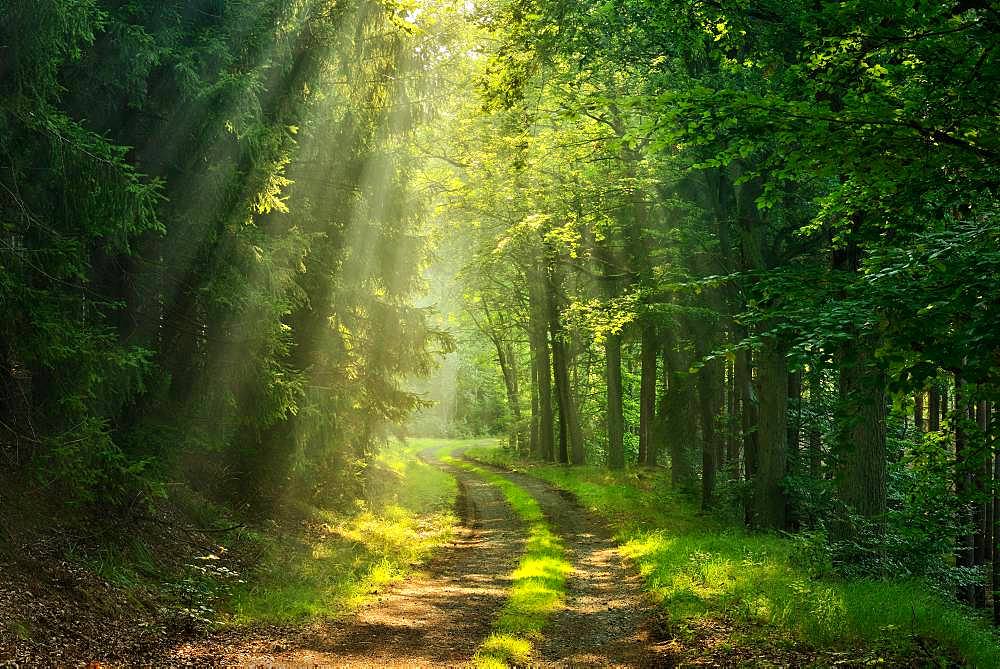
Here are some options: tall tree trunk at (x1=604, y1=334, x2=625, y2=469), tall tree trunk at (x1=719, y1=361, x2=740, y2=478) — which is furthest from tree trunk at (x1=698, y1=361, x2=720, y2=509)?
tall tree trunk at (x1=604, y1=334, x2=625, y2=469)

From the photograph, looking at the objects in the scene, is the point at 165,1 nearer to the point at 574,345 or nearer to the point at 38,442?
the point at 38,442

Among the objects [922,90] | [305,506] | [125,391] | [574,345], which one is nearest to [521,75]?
[922,90]

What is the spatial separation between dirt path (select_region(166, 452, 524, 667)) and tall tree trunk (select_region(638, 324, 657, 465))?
1103 centimetres

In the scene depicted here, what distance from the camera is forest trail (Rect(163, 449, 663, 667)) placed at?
7441mm

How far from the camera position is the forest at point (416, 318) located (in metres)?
6.00

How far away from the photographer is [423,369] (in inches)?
632

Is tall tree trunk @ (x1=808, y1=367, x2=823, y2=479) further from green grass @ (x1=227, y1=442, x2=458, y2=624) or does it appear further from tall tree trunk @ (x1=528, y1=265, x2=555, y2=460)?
tall tree trunk @ (x1=528, y1=265, x2=555, y2=460)

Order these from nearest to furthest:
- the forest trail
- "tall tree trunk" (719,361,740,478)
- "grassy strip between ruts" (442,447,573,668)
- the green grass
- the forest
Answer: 1. the forest
2. the forest trail
3. "grassy strip between ruts" (442,447,573,668)
4. the green grass
5. "tall tree trunk" (719,361,740,478)

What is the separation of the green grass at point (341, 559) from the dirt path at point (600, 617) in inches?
115

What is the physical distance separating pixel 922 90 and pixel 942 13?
67 centimetres

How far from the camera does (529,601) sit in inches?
394

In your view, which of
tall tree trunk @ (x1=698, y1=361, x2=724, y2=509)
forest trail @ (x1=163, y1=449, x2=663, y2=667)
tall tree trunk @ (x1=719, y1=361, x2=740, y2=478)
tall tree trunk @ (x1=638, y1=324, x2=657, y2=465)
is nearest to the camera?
forest trail @ (x1=163, y1=449, x2=663, y2=667)

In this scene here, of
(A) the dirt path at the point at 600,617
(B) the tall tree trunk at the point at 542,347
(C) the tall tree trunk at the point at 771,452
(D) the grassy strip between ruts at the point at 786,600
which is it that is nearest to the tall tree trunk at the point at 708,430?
(C) the tall tree trunk at the point at 771,452

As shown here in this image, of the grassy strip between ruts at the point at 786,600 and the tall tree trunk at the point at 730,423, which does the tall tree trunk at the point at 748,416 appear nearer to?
the tall tree trunk at the point at 730,423
